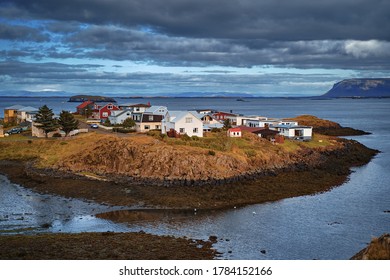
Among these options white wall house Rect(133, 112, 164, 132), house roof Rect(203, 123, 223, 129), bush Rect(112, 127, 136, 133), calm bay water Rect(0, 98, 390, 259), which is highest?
white wall house Rect(133, 112, 164, 132)

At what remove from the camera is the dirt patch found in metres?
19.6

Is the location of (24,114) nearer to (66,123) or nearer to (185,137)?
(66,123)

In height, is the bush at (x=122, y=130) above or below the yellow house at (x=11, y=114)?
below

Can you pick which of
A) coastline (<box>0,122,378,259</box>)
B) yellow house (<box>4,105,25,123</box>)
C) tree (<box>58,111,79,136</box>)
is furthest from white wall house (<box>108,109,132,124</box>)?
yellow house (<box>4,105,25,123</box>)

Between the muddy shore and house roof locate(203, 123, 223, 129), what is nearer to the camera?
the muddy shore

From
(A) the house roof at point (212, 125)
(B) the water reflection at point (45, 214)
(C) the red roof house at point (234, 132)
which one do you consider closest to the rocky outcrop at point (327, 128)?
(A) the house roof at point (212, 125)

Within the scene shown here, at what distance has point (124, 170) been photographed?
40.4 meters

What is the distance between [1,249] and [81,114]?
6863 cm

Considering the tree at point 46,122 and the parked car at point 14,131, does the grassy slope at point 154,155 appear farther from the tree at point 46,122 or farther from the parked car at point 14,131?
the parked car at point 14,131

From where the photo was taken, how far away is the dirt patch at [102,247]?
64.3 feet

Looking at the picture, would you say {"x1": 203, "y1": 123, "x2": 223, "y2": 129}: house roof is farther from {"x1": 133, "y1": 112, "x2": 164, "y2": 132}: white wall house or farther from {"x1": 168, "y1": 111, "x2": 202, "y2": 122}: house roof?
{"x1": 168, "y1": 111, "x2": 202, "y2": 122}: house roof

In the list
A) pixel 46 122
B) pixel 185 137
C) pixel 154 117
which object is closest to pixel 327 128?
pixel 154 117

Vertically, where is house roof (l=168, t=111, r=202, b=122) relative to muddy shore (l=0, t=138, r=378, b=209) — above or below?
above

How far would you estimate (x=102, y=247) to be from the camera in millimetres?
21422
